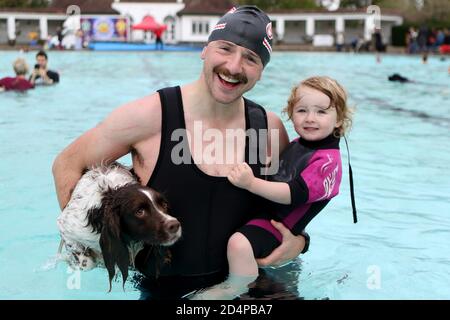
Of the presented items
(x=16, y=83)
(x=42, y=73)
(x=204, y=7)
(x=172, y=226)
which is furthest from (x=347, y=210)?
(x=204, y=7)

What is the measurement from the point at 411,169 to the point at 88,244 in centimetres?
548

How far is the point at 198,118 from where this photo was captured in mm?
3074

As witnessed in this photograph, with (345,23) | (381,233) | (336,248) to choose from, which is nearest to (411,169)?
(381,233)

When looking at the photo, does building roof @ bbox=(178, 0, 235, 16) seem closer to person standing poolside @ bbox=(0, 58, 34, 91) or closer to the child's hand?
person standing poolside @ bbox=(0, 58, 34, 91)

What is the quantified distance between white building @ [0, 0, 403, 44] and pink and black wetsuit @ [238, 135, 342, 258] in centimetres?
5081

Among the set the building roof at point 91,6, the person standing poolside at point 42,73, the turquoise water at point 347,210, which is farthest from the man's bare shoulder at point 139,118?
the building roof at point 91,6

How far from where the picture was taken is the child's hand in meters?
2.87

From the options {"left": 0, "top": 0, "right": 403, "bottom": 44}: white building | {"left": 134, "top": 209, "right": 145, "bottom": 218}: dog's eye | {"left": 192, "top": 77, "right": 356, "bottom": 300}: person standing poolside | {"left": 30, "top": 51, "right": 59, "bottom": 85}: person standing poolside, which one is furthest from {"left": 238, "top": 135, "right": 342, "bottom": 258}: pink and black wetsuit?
{"left": 0, "top": 0, "right": 403, "bottom": 44}: white building

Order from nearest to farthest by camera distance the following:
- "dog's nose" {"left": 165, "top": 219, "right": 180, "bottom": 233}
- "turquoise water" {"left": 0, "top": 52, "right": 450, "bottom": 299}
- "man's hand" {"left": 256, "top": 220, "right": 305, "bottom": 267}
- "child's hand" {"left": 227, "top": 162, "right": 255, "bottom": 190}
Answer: "dog's nose" {"left": 165, "top": 219, "right": 180, "bottom": 233} → "child's hand" {"left": 227, "top": 162, "right": 255, "bottom": 190} → "man's hand" {"left": 256, "top": 220, "right": 305, "bottom": 267} → "turquoise water" {"left": 0, "top": 52, "right": 450, "bottom": 299}

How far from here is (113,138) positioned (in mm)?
2977

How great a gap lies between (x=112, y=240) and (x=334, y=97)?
1293 millimetres

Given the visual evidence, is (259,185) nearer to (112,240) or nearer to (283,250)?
(283,250)

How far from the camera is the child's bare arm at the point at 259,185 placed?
9.46 feet

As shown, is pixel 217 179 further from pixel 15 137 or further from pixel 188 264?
pixel 15 137
